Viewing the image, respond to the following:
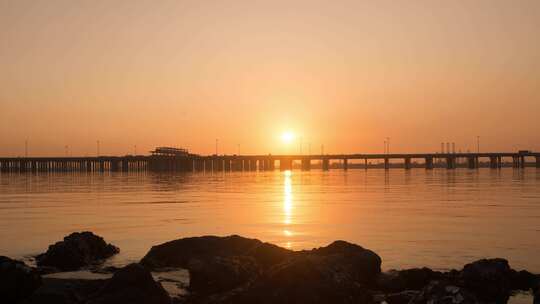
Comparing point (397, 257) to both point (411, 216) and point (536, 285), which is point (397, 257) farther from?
point (411, 216)

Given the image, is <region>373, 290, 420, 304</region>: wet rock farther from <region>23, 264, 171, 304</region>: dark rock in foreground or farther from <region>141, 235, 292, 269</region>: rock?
<region>23, 264, 171, 304</region>: dark rock in foreground

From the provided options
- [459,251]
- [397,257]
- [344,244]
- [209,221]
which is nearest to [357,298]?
[344,244]

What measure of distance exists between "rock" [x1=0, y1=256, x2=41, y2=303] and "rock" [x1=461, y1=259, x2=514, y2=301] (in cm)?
884

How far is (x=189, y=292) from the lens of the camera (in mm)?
14453

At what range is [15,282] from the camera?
12508 mm

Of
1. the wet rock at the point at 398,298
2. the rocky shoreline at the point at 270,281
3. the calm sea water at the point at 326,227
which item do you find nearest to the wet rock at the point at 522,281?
the rocky shoreline at the point at 270,281

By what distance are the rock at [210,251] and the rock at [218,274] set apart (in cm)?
145

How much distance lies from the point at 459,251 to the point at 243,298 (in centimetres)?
1027

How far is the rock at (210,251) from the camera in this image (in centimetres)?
1666

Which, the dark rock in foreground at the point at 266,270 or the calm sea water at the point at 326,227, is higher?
the dark rock in foreground at the point at 266,270

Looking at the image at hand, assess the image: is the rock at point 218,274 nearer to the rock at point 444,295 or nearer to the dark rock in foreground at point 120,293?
the dark rock in foreground at point 120,293

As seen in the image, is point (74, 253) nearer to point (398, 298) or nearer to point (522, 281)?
point (398, 298)

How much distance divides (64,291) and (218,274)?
3.47 meters

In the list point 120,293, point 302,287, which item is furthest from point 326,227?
point 120,293
